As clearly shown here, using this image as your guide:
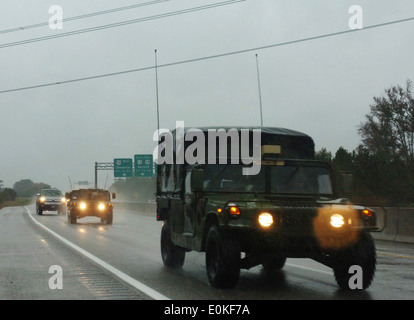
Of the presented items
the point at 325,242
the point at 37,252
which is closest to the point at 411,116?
the point at 37,252

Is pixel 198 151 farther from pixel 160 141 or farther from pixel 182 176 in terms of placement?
pixel 160 141

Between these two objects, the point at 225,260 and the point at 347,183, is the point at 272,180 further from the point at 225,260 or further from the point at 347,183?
the point at 225,260

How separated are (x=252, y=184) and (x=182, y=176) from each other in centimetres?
173

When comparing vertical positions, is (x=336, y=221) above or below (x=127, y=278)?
above

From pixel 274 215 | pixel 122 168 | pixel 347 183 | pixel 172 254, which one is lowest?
pixel 172 254

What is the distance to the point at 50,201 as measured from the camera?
48.5m

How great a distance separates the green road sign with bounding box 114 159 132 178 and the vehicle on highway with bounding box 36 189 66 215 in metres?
19.3

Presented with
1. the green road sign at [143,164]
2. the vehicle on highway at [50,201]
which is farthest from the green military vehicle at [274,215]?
the green road sign at [143,164]

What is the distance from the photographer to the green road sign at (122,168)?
68.8 metres

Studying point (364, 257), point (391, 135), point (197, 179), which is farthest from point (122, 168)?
point (364, 257)

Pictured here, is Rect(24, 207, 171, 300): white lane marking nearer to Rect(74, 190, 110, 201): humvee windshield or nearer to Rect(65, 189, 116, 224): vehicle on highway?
Rect(65, 189, 116, 224): vehicle on highway

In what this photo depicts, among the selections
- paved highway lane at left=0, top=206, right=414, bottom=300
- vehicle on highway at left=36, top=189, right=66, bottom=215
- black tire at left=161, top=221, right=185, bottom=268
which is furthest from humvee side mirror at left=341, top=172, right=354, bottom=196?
vehicle on highway at left=36, top=189, right=66, bottom=215

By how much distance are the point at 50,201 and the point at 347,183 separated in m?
40.1

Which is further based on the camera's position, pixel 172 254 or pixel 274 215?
pixel 172 254
